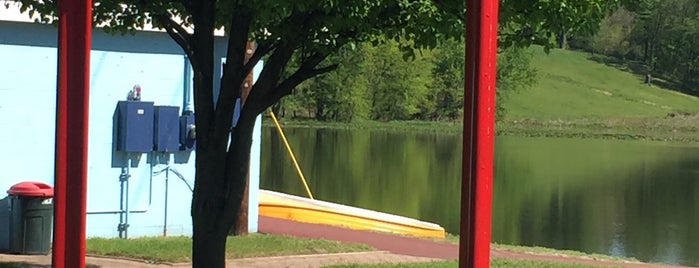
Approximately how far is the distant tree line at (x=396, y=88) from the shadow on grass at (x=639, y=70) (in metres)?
20.2

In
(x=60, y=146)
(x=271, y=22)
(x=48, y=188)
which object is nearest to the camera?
(x=60, y=146)

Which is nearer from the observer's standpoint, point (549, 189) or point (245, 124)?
point (245, 124)

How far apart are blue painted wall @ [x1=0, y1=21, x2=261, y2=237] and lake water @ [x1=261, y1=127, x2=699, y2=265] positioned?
375 inches

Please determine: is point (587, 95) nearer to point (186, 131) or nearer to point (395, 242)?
point (395, 242)

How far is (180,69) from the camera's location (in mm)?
15391

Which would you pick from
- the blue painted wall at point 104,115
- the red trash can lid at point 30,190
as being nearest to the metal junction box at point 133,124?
the blue painted wall at point 104,115

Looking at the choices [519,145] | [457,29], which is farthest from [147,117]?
[519,145]

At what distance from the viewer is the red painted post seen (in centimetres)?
722

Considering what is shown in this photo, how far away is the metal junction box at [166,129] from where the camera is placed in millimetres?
15133

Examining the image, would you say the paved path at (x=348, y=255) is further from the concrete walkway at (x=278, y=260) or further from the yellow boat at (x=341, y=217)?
the yellow boat at (x=341, y=217)

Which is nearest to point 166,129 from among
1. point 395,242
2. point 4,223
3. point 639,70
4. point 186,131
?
point 186,131

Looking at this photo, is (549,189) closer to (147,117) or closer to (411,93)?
(147,117)

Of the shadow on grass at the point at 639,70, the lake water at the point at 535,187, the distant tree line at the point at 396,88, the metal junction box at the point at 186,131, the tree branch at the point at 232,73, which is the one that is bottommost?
the lake water at the point at 535,187

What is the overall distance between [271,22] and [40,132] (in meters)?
6.43
